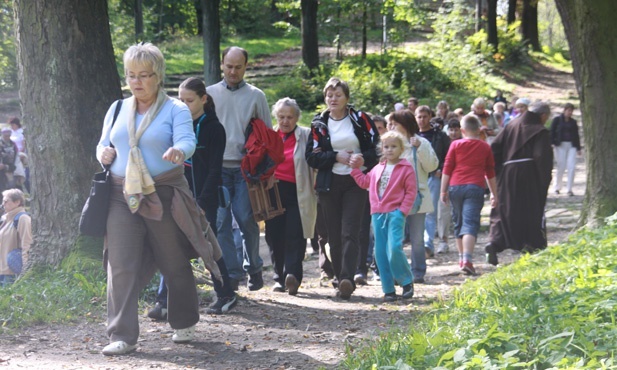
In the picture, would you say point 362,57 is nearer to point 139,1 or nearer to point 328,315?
point 139,1

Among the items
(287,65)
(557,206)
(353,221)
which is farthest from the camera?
(287,65)

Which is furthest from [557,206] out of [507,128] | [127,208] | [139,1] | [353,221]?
[139,1]

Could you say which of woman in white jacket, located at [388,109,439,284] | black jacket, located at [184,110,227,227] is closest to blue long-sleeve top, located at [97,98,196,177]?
black jacket, located at [184,110,227,227]

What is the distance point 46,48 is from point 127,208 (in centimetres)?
279

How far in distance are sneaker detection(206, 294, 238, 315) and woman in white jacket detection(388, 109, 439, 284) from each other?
10.6 ft

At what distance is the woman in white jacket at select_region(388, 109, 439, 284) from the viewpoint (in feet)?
36.3

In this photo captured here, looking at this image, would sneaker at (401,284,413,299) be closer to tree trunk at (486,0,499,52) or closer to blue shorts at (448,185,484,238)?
blue shorts at (448,185,484,238)

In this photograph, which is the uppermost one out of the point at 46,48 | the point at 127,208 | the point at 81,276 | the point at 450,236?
the point at 46,48

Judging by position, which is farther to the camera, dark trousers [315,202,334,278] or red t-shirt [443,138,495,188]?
red t-shirt [443,138,495,188]

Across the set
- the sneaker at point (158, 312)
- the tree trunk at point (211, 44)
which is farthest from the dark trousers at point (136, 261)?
the tree trunk at point (211, 44)

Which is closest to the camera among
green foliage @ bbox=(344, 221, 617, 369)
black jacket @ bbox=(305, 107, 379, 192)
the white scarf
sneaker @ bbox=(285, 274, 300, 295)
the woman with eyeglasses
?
green foliage @ bbox=(344, 221, 617, 369)

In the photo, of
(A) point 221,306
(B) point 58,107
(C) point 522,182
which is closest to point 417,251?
(C) point 522,182

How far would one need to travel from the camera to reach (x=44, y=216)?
8.84 meters

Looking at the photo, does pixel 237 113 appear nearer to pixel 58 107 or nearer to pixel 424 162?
pixel 58 107
